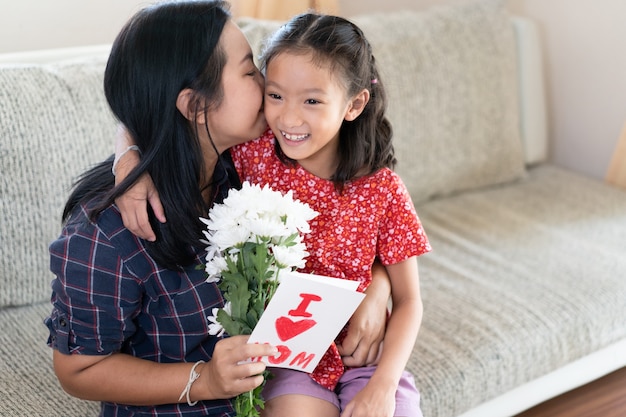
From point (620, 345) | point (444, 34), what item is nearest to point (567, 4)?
point (444, 34)

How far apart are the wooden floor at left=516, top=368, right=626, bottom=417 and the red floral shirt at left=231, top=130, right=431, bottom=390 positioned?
75 cm

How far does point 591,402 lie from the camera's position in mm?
2037

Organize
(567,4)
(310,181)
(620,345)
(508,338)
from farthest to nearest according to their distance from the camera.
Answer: (567,4)
(620,345)
(508,338)
(310,181)

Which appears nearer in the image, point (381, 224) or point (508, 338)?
point (381, 224)

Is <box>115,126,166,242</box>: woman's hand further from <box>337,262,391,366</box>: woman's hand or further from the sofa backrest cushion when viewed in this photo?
the sofa backrest cushion

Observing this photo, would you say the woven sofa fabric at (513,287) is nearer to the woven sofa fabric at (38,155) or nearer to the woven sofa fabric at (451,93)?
the woven sofa fabric at (451,93)

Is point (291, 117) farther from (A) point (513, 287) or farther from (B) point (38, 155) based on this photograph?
(A) point (513, 287)

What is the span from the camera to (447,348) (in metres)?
1.77

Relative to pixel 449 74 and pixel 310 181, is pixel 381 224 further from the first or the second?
pixel 449 74

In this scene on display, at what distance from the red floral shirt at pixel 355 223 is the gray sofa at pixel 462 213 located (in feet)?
1.10

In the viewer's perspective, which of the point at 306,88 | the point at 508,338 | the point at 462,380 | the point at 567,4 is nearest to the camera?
the point at 306,88

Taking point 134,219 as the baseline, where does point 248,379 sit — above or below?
below

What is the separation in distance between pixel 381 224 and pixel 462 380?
442 millimetres

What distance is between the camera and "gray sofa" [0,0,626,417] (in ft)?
5.64
